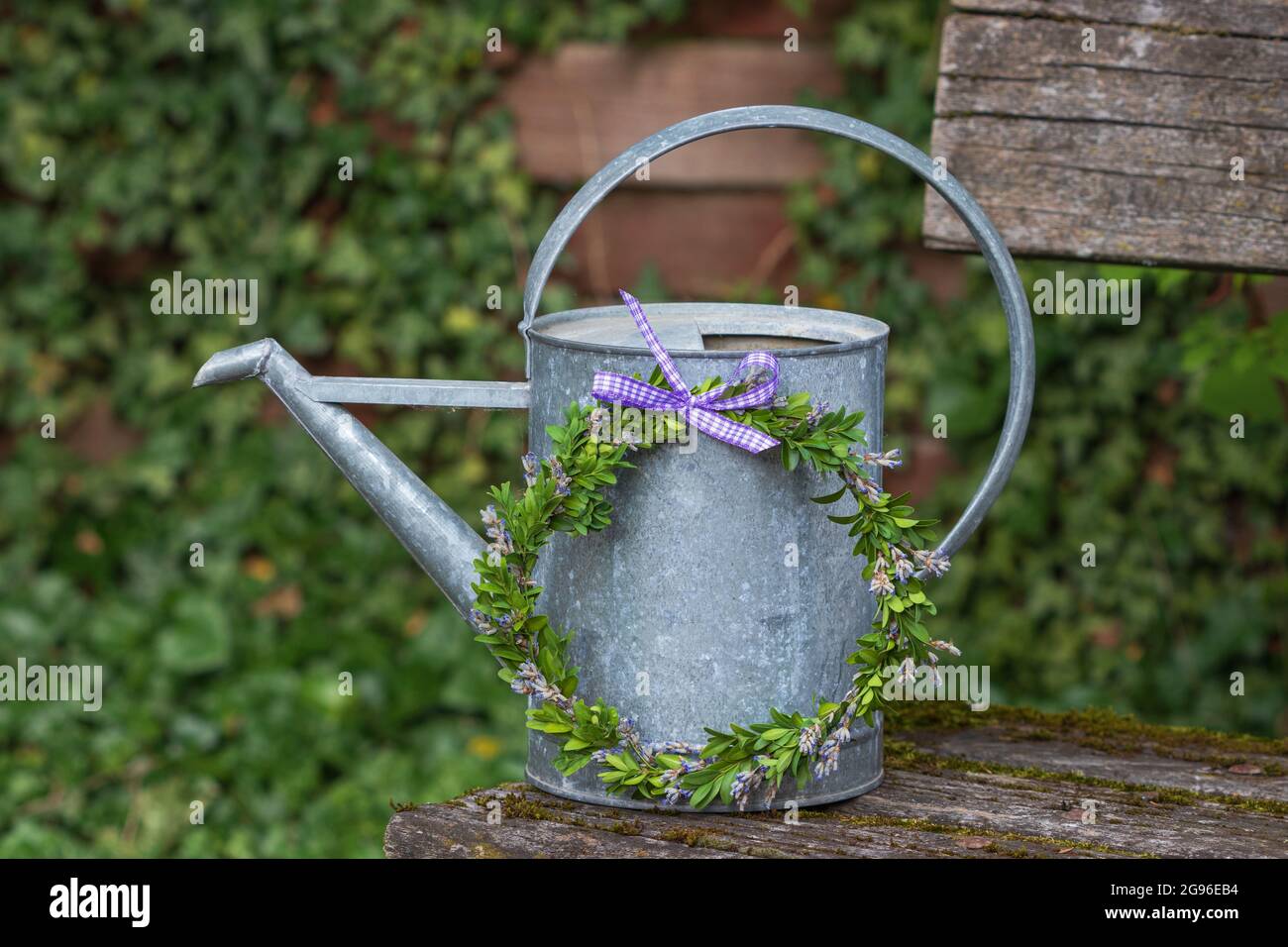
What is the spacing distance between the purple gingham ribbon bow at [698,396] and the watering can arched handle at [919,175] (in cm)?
16

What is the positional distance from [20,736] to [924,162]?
2207 mm

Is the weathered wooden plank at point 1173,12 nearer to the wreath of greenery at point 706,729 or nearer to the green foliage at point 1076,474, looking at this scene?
the wreath of greenery at point 706,729

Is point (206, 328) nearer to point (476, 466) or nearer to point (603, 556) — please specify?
point (476, 466)

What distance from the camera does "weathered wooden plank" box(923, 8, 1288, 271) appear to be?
5.44ft

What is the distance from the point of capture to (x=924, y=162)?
135cm

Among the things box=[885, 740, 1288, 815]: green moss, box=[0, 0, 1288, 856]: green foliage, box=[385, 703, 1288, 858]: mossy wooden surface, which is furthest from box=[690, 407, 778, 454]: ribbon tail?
box=[0, 0, 1288, 856]: green foliage

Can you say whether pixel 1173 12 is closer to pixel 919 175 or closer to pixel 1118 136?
pixel 1118 136

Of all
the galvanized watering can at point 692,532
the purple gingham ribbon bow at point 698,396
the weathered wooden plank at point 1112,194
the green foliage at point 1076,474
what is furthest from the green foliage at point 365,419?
the purple gingham ribbon bow at point 698,396

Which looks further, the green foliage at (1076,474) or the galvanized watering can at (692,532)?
the green foliage at (1076,474)

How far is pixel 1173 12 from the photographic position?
1.67 meters

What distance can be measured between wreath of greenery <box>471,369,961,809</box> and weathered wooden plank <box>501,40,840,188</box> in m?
1.69

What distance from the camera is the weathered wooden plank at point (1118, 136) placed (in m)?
1.66

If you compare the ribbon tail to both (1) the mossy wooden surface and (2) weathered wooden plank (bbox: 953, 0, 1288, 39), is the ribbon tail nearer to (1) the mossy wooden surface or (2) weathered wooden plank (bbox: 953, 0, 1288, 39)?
(1) the mossy wooden surface
